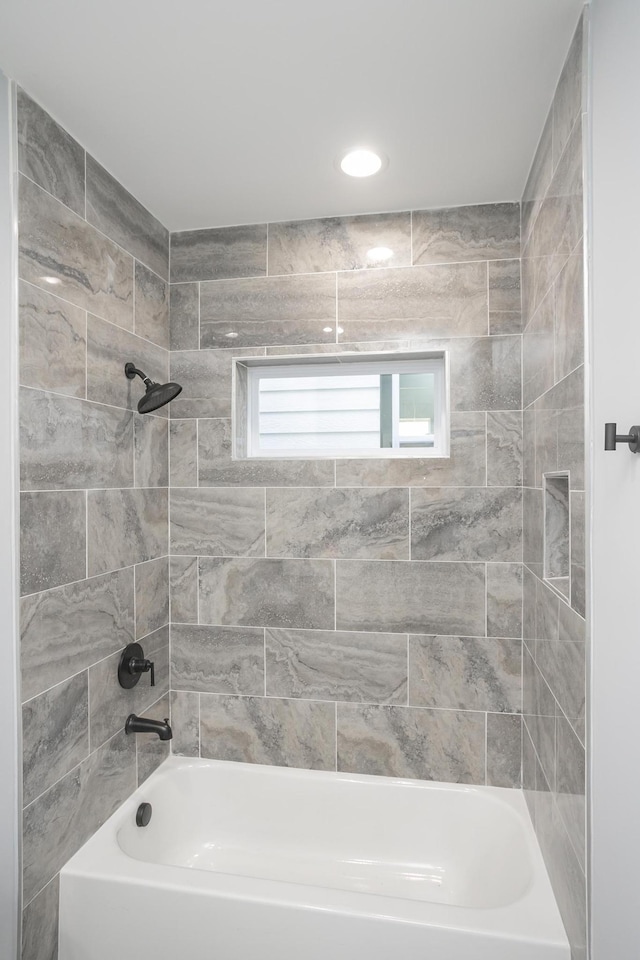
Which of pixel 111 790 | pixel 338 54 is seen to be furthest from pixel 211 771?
pixel 338 54

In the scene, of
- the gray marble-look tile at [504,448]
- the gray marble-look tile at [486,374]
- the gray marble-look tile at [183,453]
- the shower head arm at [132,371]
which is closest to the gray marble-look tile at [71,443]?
the shower head arm at [132,371]

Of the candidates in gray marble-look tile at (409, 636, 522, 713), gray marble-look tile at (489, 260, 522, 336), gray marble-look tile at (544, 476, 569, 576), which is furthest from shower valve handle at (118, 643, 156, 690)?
gray marble-look tile at (489, 260, 522, 336)

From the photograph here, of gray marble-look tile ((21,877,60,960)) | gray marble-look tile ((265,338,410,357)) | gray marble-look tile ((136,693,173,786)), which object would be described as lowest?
gray marble-look tile ((21,877,60,960))

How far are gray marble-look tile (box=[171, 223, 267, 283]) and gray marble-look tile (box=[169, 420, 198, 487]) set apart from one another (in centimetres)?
62

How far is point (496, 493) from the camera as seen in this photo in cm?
221

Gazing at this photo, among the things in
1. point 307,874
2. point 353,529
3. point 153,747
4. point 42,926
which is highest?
point 353,529

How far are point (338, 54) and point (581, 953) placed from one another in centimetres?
220

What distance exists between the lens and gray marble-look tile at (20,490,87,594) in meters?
1.59

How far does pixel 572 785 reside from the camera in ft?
4.54

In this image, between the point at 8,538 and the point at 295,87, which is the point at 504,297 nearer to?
the point at 295,87

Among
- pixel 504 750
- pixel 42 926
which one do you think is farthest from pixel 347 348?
pixel 42 926

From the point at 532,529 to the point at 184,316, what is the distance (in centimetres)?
162

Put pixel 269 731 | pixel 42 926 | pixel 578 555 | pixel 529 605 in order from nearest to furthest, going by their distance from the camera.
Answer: pixel 578 555, pixel 42 926, pixel 529 605, pixel 269 731

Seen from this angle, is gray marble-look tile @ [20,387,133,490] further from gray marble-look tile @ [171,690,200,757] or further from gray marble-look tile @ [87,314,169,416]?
gray marble-look tile @ [171,690,200,757]
